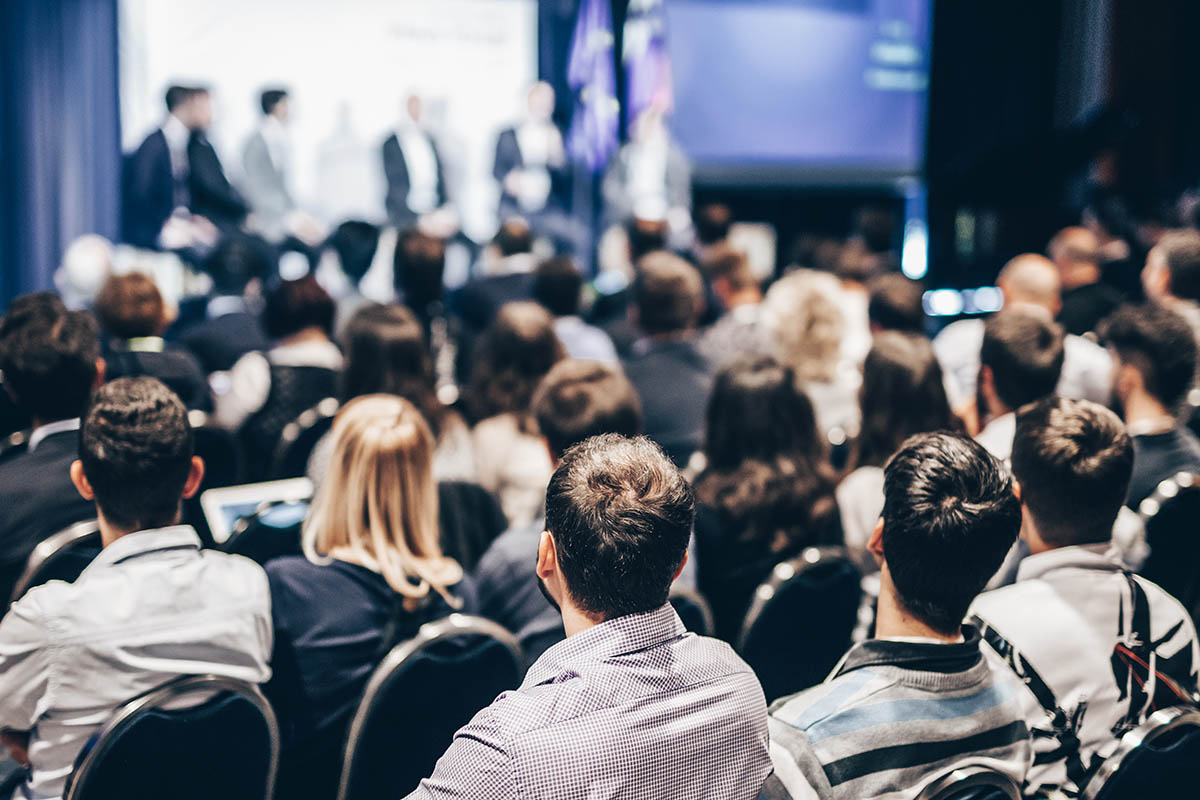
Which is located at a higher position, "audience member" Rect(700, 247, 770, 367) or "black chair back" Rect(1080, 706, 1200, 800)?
"audience member" Rect(700, 247, 770, 367)

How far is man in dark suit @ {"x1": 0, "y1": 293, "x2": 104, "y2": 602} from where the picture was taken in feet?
7.98

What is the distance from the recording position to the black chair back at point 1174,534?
258 cm

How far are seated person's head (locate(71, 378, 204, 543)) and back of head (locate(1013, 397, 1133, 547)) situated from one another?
62.0 inches

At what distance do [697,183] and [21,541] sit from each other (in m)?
8.13

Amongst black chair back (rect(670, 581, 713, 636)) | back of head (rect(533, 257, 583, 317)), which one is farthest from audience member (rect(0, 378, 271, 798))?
back of head (rect(533, 257, 583, 317))

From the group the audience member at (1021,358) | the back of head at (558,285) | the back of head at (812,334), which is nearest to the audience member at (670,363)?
the back of head at (812,334)

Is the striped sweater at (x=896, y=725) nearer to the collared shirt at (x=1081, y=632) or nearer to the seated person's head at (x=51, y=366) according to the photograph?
the collared shirt at (x=1081, y=632)

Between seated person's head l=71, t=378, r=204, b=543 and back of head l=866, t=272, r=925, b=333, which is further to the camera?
back of head l=866, t=272, r=925, b=333

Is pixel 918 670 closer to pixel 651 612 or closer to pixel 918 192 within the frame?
pixel 651 612

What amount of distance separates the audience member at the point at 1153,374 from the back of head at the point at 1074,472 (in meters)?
1.02

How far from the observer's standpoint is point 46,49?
22.4 feet

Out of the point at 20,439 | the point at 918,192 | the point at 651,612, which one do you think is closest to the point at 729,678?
A: the point at 651,612

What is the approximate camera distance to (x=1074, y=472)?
6.24 ft

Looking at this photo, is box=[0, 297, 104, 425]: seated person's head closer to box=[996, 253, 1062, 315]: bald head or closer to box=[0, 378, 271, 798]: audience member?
box=[0, 378, 271, 798]: audience member
